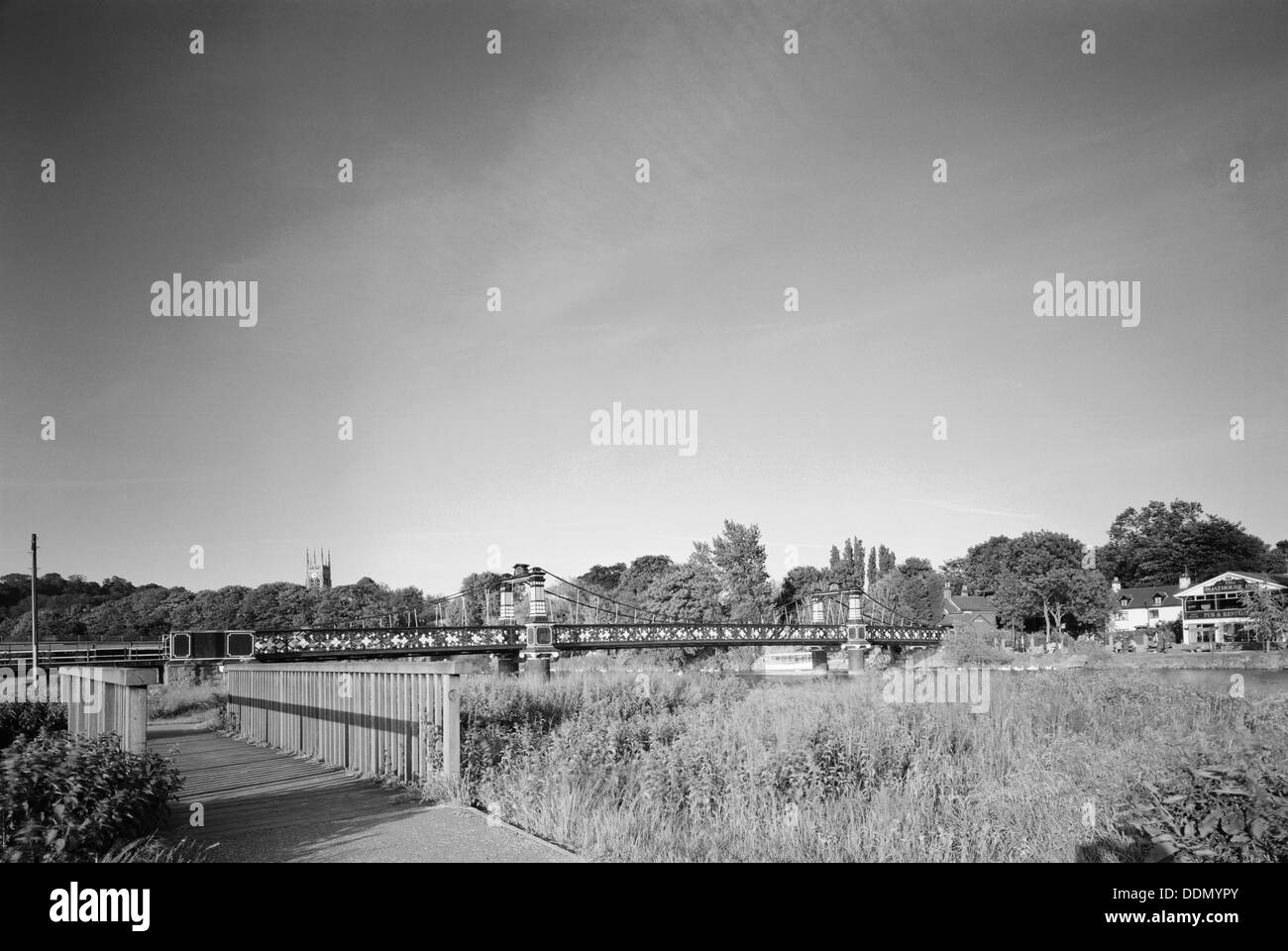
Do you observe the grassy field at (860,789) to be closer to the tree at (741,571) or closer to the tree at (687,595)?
the tree at (687,595)

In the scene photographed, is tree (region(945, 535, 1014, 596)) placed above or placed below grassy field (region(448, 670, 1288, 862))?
below

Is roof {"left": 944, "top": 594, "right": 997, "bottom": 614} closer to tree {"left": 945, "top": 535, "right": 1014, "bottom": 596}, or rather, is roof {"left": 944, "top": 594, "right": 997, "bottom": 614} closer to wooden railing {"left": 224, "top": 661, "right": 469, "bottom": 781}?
tree {"left": 945, "top": 535, "right": 1014, "bottom": 596}

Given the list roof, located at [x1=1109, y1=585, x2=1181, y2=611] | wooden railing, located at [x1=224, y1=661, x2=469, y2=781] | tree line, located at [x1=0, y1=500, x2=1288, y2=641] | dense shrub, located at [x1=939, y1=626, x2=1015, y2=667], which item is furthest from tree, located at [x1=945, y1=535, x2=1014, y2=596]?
wooden railing, located at [x1=224, y1=661, x2=469, y2=781]

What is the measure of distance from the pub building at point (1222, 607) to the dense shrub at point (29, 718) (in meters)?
57.5

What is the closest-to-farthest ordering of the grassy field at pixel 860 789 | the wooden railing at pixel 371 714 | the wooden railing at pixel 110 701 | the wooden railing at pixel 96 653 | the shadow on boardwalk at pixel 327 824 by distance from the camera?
1. the grassy field at pixel 860 789
2. the shadow on boardwalk at pixel 327 824
3. the wooden railing at pixel 110 701
4. the wooden railing at pixel 371 714
5. the wooden railing at pixel 96 653

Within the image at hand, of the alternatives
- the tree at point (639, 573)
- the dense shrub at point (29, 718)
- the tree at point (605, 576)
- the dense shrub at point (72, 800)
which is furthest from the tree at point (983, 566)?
the dense shrub at point (72, 800)

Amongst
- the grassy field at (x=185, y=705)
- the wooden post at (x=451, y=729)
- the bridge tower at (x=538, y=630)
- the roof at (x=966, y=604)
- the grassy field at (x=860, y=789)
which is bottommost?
the roof at (x=966, y=604)

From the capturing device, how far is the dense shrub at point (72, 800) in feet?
15.7

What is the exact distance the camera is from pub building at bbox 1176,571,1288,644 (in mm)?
55031

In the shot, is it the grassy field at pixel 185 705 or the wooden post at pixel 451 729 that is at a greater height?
the wooden post at pixel 451 729

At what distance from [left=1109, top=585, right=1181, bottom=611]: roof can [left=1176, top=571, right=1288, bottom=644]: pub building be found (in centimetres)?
728

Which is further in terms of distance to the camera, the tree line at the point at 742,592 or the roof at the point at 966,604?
the roof at the point at 966,604

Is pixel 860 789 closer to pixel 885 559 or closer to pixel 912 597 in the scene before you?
pixel 912 597
